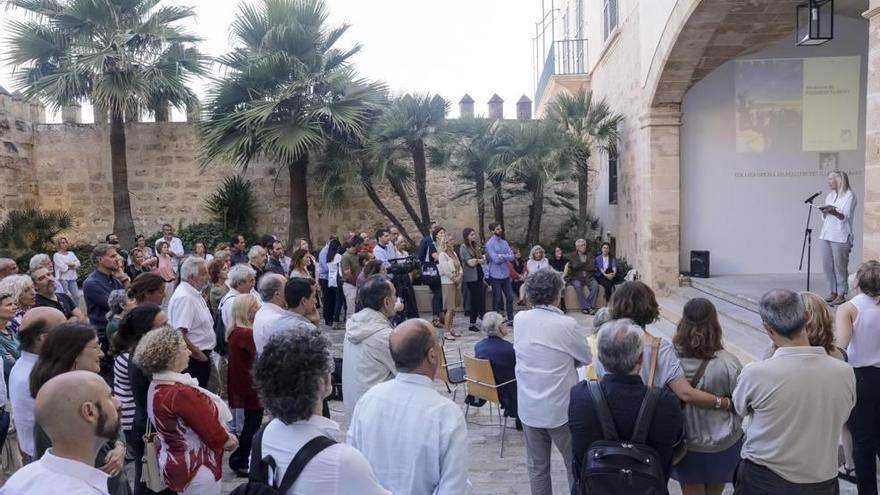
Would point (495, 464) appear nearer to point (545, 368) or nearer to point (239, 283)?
point (545, 368)

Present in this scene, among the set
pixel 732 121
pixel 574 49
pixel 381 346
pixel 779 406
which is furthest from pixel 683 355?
pixel 574 49

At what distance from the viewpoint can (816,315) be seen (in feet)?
11.0

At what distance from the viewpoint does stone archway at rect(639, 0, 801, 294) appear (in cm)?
935

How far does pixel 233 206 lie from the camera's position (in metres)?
15.6

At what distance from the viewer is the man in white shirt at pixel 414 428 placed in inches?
88.4

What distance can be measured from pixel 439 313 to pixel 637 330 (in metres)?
8.14

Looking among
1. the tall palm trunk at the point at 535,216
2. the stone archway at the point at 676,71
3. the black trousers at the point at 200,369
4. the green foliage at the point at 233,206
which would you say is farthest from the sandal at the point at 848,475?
the green foliage at the point at 233,206

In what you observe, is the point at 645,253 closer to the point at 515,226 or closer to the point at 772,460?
the point at 515,226

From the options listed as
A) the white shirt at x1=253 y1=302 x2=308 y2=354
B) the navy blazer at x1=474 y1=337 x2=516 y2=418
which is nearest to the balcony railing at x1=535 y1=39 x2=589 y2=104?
the navy blazer at x1=474 y1=337 x2=516 y2=418

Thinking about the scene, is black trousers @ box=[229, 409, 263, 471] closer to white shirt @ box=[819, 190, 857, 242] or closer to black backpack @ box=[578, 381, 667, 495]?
black backpack @ box=[578, 381, 667, 495]

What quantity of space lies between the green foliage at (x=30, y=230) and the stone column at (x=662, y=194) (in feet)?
41.6

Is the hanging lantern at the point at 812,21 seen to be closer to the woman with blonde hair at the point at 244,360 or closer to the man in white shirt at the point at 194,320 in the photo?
the woman with blonde hair at the point at 244,360

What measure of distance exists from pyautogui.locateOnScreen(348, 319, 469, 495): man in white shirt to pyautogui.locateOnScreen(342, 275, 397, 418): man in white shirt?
3.57 ft

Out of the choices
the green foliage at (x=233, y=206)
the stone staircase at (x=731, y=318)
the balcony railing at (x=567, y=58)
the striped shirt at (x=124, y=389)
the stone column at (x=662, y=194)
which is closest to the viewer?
the striped shirt at (x=124, y=389)
